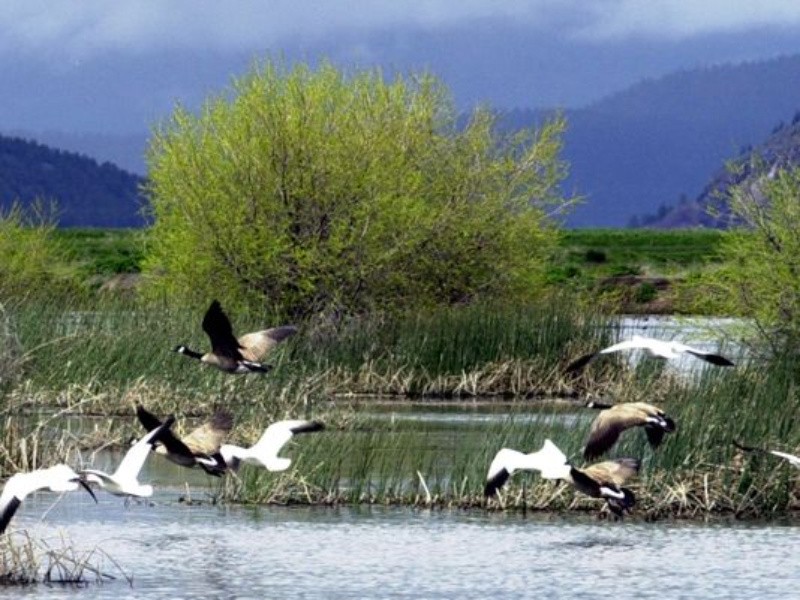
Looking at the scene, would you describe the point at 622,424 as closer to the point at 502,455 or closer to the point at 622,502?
the point at 622,502

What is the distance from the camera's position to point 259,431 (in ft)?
82.3

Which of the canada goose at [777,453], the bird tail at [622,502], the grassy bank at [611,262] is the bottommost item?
the bird tail at [622,502]

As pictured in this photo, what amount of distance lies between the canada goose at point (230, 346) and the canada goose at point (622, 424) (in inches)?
160

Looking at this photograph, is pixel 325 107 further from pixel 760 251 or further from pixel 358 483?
pixel 358 483

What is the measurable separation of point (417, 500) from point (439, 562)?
2.92 meters

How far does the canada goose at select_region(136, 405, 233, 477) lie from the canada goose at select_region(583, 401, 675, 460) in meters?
3.26

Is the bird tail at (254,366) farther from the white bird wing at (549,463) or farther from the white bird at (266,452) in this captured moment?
the white bird wing at (549,463)

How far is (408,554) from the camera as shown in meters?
18.8

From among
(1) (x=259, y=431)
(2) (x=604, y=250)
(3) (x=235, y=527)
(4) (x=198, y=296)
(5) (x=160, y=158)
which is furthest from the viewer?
(2) (x=604, y=250)

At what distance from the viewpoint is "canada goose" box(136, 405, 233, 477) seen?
60.2ft

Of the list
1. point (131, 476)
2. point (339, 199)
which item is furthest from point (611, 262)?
point (131, 476)

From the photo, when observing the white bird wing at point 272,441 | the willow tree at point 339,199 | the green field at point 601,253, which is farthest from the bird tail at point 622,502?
the green field at point 601,253

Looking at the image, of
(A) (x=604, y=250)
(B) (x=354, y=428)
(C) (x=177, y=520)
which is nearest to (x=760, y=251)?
(B) (x=354, y=428)

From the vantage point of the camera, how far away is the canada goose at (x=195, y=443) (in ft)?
60.2
